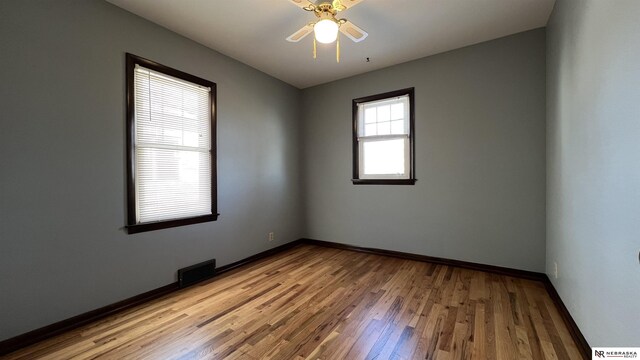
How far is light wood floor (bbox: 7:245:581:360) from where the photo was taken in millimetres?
1646

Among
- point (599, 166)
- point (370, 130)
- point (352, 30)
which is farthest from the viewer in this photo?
point (370, 130)

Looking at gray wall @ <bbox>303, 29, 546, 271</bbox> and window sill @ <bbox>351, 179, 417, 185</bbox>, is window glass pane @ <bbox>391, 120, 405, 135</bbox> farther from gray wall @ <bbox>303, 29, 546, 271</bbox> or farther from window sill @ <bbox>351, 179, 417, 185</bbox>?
window sill @ <bbox>351, 179, 417, 185</bbox>

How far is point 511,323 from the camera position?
191 centimetres

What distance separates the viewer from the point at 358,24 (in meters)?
2.57

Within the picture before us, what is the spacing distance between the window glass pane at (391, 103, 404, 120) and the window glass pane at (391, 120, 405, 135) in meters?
0.06

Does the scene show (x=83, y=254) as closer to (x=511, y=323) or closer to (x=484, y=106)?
(x=511, y=323)

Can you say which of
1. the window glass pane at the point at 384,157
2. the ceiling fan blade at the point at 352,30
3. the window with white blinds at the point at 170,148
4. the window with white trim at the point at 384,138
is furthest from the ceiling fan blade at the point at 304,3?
the window glass pane at the point at 384,157

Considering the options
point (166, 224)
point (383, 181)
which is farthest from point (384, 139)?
point (166, 224)

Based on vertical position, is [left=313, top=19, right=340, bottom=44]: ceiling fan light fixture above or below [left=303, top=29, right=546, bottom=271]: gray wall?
above

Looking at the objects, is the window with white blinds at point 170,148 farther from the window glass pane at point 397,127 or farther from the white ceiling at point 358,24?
the window glass pane at point 397,127

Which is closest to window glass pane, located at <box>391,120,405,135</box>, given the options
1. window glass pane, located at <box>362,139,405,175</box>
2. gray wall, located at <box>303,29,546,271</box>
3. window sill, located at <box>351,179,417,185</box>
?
window glass pane, located at <box>362,139,405,175</box>

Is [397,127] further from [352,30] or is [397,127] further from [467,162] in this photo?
[352,30]

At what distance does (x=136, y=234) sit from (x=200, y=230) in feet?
2.09

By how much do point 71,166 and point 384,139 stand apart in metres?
3.44
